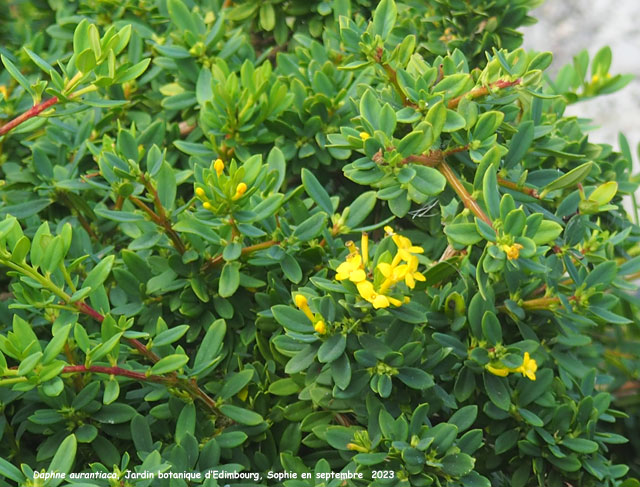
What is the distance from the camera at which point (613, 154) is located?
1.82m

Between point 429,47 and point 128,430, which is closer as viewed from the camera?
point 128,430

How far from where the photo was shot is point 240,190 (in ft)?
4.00

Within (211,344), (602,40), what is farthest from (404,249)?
(602,40)

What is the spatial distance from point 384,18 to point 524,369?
67 centimetres

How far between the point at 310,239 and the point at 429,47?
63cm

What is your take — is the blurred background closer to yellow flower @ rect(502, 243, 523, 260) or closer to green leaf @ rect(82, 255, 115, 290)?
yellow flower @ rect(502, 243, 523, 260)

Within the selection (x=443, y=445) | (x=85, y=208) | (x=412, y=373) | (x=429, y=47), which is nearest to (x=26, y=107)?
(x=85, y=208)

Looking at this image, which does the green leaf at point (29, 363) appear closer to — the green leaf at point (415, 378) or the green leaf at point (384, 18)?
the green leaf at point (415, 378)

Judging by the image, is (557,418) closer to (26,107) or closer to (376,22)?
(376,22)

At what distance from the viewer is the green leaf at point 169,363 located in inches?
47.3

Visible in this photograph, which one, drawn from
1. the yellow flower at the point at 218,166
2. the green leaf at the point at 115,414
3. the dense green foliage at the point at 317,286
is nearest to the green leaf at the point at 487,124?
the dense green foliage at the point at 317,286

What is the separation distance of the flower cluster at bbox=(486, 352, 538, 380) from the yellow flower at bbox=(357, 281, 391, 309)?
0.29 metres

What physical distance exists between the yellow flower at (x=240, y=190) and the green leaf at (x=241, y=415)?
15.0 inches

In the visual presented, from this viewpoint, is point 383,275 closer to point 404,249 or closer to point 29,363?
point 404,249
